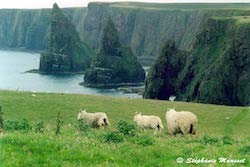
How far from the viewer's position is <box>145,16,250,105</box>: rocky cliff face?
119812 millimetres

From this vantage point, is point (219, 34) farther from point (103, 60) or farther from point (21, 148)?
point (21, 148)

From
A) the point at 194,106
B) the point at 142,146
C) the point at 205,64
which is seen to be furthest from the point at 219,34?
the point at 142,146

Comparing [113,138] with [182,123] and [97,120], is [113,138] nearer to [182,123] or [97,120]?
[182,123]

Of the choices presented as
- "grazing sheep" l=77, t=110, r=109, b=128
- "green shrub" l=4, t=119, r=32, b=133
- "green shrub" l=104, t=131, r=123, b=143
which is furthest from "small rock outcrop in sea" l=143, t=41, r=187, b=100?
"green shrub" l=104, t=131, r=123, b=143

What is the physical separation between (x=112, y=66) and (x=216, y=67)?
64237 millimetres

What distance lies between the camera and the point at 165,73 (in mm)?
138250

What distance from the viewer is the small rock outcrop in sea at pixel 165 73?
132250 millimetres

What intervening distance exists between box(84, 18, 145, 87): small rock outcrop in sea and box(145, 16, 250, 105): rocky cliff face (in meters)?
34.4

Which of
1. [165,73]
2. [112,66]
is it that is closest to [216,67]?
[165,73]

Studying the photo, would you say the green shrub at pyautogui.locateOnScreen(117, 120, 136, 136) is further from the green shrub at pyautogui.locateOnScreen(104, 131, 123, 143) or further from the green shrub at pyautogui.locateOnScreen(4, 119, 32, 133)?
the green shrub at pyautogui.locateOnScreen(4, 119, 32, 133)

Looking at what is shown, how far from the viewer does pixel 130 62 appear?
192 meters

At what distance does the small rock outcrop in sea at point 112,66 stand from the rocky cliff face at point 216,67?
113 ft

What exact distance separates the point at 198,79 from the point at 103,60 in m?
62.4

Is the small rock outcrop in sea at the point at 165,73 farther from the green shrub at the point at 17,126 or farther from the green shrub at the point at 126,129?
the green shrub at the point at 126,129
